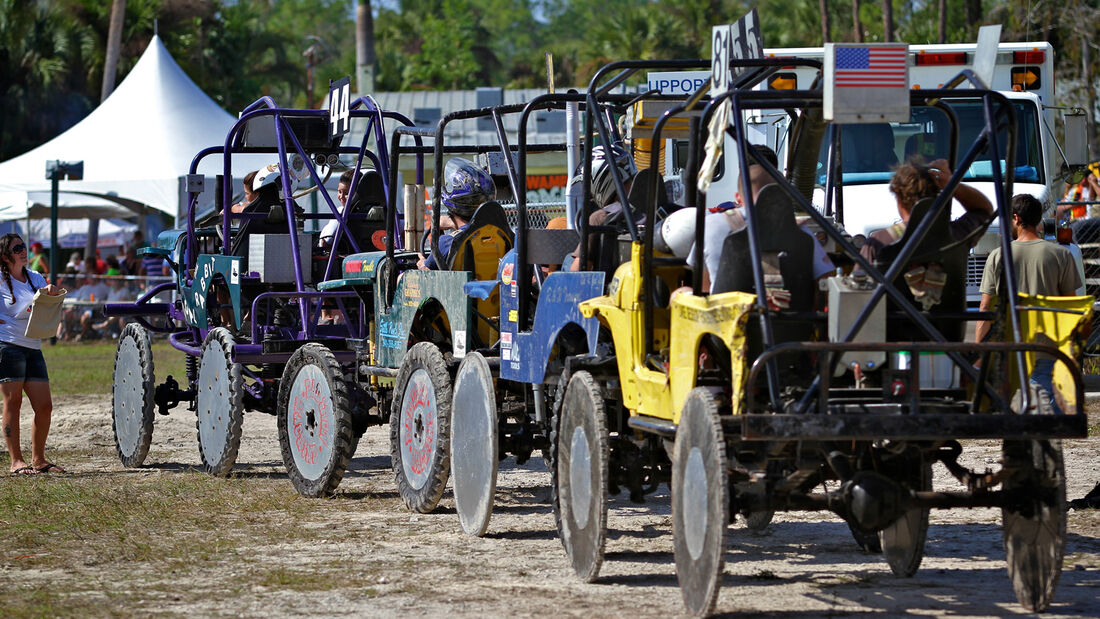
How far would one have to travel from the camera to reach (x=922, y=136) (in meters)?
12.8

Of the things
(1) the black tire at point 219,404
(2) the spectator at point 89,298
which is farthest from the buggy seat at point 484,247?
(2) the spectator at point 89,298

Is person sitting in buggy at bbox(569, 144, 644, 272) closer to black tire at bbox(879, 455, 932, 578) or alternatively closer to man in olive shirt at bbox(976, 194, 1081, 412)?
black tire at bbox(879, 455, 932, 578)

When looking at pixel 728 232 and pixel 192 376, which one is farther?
pixel 192 376

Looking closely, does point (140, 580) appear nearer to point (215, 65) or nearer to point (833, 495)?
point (833, 495)

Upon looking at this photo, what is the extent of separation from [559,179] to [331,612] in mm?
28514

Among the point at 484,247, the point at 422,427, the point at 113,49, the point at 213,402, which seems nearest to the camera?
the point at 422,427

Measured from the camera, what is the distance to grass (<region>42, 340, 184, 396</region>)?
19.5 meters

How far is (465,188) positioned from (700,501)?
13.6 feet

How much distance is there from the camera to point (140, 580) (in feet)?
→ 24.8

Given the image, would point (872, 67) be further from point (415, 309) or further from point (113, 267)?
point (113, 267)

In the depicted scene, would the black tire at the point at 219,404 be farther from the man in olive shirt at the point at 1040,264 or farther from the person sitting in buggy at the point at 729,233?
the man in olive shirt at the point at 1040,264

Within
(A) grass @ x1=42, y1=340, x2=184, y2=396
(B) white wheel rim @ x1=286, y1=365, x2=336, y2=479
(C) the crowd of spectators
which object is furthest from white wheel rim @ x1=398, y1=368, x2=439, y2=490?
(C) the crowd of spectators

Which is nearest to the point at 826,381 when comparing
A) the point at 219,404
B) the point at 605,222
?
the point at 605,222

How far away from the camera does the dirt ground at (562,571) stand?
685 centimetres
